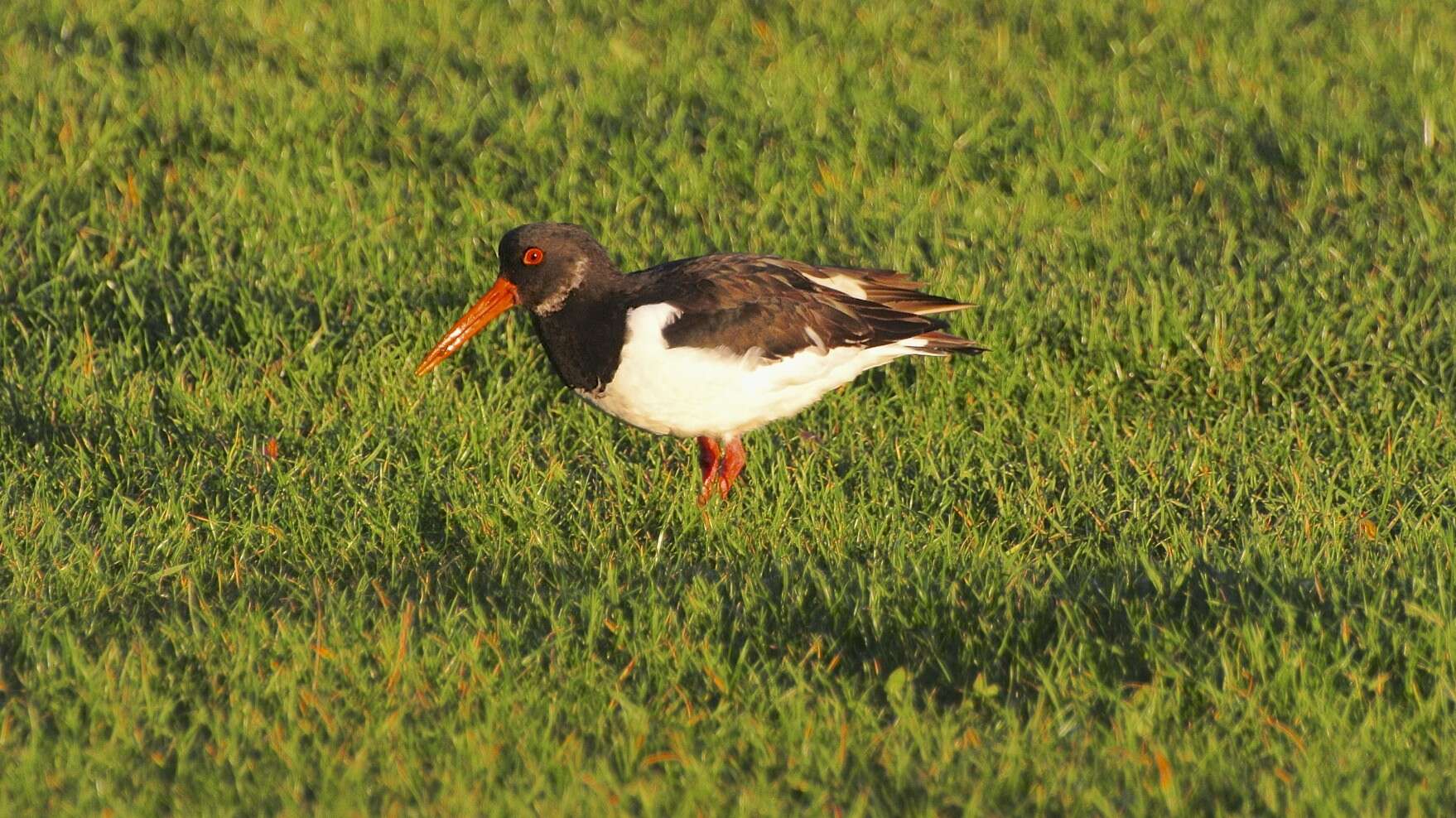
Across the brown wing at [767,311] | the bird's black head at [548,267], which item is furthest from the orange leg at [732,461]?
the bird's black head at [548,267]

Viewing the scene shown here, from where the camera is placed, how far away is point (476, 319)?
5.79m

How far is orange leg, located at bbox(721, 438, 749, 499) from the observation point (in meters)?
5.75

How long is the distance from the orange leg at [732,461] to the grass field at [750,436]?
0.08 meters

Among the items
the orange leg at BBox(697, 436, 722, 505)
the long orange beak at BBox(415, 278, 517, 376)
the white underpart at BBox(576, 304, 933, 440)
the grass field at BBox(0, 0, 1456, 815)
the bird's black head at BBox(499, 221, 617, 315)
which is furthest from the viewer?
the orange leg at BBox(697, 436, 722, 505)

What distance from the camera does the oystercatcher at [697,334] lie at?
5441mm

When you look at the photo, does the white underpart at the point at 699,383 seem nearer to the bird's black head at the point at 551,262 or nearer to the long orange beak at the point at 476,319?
the bird's black head at the point at 551,262

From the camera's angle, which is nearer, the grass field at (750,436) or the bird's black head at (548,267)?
the grass field at (750,436)

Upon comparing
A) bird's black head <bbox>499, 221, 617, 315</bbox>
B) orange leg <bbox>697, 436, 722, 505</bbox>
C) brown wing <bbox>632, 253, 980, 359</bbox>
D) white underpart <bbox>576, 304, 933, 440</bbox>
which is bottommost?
orange leg <bbox>697, 436, 722, 505</bbox>

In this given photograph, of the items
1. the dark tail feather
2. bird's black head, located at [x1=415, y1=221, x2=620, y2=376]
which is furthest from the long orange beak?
the dark tail feather

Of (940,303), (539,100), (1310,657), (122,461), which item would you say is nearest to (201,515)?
(122,461)

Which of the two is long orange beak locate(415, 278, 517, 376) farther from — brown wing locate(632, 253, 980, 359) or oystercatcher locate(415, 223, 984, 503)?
brown wing locate(632, 253, 980, 359)

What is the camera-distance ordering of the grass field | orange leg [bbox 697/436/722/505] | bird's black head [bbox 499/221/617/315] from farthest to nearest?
orange leg [bbox 697/436/722/505] → bird's black head [bbox 499/221/617/315] → the grass field

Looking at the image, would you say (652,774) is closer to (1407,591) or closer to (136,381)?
(1407,591)

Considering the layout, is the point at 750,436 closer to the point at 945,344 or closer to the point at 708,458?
the point at 708,458
